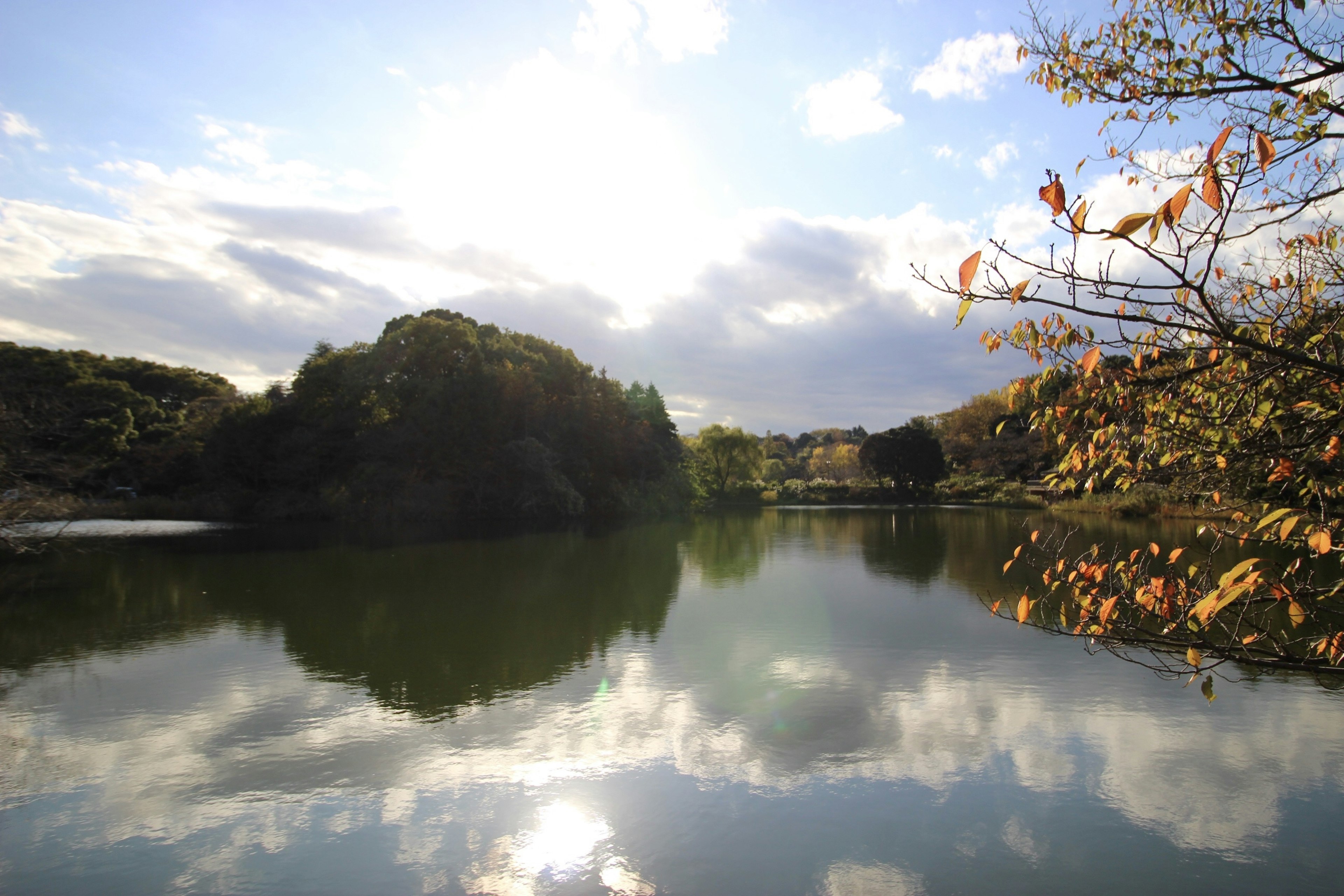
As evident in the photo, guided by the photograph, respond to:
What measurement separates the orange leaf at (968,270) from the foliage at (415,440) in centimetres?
2576

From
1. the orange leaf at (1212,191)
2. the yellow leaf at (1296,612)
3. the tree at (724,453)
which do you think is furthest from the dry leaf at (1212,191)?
the tree at (724,453)

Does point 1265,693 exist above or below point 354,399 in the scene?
below

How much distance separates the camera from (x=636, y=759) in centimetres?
466

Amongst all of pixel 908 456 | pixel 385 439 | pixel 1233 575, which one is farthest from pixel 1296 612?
pixel 908 456

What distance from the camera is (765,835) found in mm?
3717

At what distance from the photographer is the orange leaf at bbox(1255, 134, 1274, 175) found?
1.65 metres

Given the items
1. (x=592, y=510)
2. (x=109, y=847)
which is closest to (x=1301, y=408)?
(x=109, y=847)

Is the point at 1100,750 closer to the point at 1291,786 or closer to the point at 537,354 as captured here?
the point at 1291,786

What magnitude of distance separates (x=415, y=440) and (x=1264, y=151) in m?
28.7

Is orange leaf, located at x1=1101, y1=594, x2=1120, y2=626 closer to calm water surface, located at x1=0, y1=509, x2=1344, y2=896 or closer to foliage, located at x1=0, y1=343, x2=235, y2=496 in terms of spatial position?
calm water surface, located at x1=0, y1=509, x2=1344, y2=896

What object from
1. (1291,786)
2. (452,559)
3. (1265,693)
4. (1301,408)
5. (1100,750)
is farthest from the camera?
(452,559)

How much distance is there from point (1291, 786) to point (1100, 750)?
95 cm

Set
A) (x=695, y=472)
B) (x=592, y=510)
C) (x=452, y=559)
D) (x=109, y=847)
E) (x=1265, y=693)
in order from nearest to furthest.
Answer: (x=109, y=847)
(x=1265, y=693)
(x=452, y=559)
(x=592, y=510)
(x=695, y=472)

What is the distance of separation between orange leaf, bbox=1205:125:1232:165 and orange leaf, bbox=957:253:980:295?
1.68 ft
